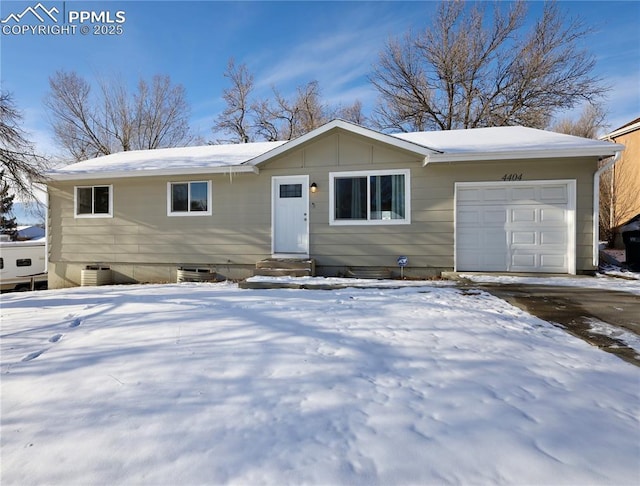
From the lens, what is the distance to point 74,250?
30.9ft

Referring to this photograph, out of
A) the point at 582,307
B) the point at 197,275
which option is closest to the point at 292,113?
the point at 197,275

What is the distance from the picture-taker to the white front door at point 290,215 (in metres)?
8.17

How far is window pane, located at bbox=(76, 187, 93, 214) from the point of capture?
9.38 meters

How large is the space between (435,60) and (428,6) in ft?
7.98

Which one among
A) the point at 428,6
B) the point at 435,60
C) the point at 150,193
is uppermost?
the point at 428,6

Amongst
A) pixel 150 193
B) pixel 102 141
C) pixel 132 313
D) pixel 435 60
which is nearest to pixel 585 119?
pixel 435 60

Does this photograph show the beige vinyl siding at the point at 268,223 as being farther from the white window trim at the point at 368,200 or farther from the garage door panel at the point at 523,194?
the garage door panel at the point at 523,194

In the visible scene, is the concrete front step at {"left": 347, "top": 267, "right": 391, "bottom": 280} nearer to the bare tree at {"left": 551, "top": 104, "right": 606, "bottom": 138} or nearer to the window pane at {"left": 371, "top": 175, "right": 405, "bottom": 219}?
the window pane at {"left": 371, "top": 175, "right": 405, "bottom": 219}

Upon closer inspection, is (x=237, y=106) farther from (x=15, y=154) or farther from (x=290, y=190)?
(x=290, y=190)

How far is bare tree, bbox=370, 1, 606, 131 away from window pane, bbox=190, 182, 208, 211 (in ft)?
42.4

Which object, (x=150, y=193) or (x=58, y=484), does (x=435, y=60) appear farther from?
(x=58, y=484)

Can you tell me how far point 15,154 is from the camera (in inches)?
333

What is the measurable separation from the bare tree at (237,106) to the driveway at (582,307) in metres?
20.0

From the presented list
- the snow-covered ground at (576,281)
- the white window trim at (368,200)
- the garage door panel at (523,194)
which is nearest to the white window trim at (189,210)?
the white window trim at (368,200)
